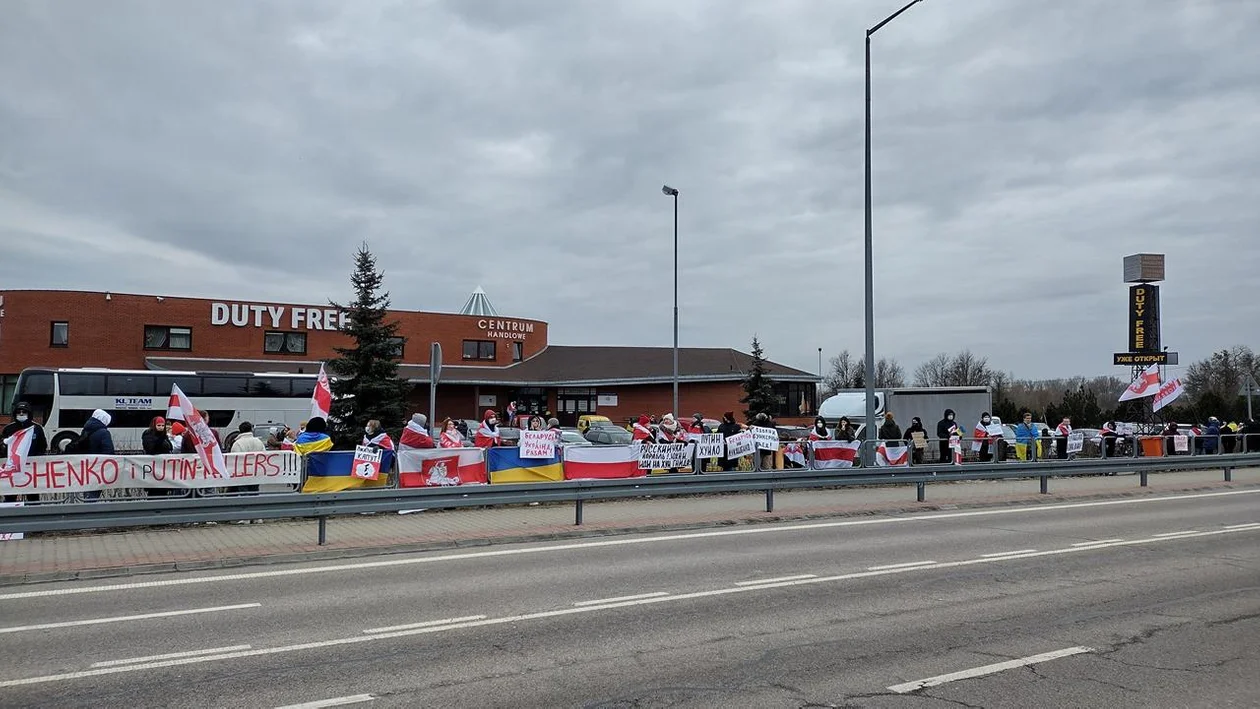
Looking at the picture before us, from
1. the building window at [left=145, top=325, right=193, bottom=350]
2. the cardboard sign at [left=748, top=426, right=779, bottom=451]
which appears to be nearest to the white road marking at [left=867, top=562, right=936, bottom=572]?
the cardboard sign at [left=748, top=426, right=779, bottom=451]

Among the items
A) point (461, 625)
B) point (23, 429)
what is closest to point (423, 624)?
point (461, 625)

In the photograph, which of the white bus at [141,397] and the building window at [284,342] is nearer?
the white bus at [141,397]

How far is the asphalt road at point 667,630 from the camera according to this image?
19.3 feet

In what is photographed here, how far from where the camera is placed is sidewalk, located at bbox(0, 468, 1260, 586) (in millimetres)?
10992

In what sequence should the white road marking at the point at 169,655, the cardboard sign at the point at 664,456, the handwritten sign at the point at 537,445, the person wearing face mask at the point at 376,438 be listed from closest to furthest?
1. the white road marking at the point at 169,655
2. the person wearing face mask at the point at 376,438
3. the handwritten sign at the point at 537,445
4. the cardboard sign at the point at 664,456

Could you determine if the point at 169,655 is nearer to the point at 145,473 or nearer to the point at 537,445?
the point at 145,473

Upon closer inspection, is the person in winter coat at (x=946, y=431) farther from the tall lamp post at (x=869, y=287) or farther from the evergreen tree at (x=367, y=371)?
the evergreen tree at (x=367, y=371)

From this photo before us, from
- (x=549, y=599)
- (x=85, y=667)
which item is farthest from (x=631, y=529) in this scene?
(x=85, y=667)

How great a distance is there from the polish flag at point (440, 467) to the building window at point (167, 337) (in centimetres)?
4318

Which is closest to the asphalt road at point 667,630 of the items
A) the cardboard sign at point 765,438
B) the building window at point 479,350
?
the cardboard sign at point 765,438

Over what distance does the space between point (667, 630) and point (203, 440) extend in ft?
30.6

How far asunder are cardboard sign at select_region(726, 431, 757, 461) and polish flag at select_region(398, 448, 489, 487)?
5.48 m

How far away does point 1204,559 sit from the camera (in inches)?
448

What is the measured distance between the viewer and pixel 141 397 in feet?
120
